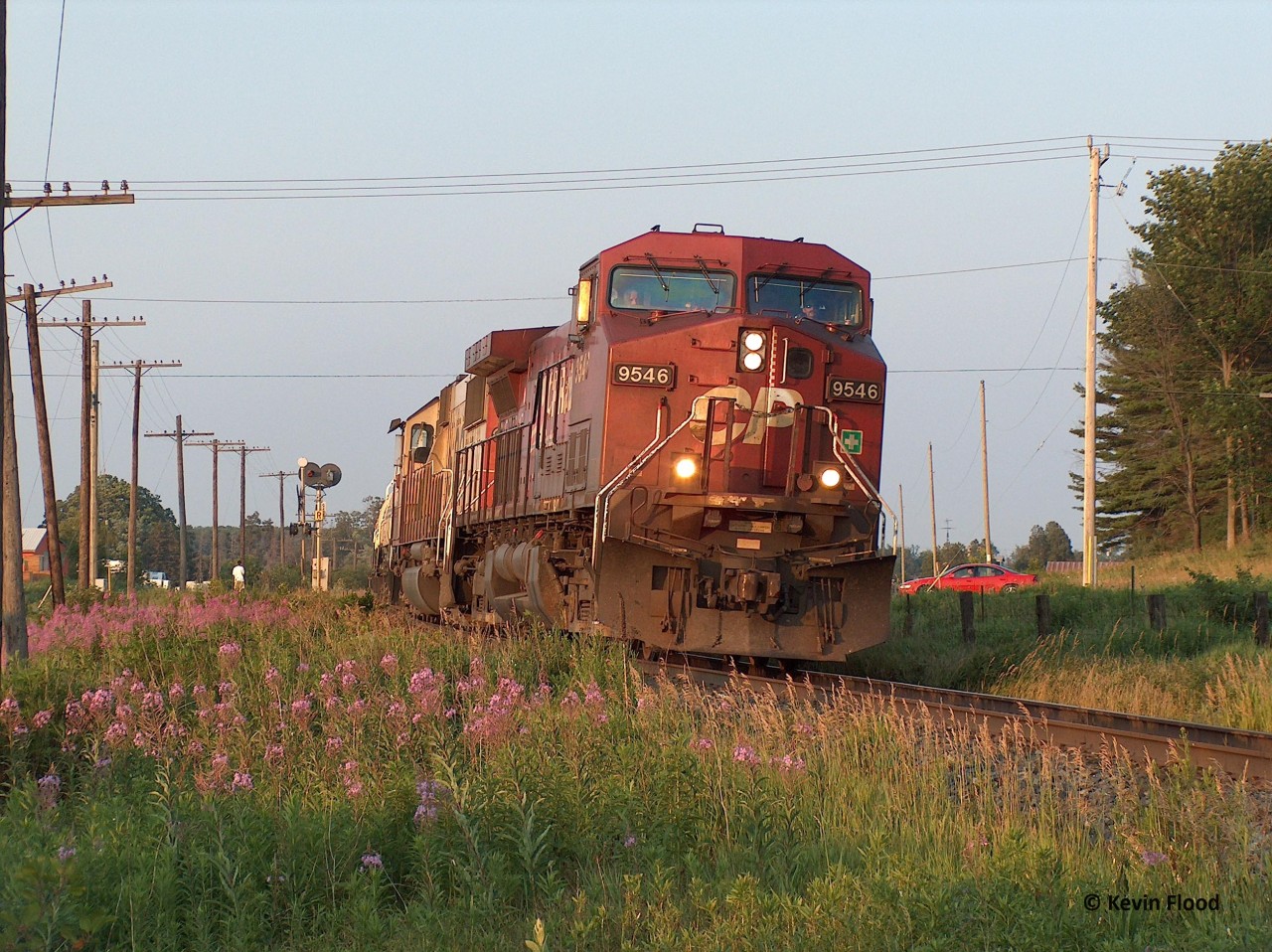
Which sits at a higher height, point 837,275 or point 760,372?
point 837,275

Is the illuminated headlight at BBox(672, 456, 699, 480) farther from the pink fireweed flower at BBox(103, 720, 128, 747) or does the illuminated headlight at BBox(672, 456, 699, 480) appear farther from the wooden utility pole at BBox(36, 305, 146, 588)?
the wooden utility pole at BBox(36, 305, 146, 588)

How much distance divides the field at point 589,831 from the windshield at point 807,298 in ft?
16.7

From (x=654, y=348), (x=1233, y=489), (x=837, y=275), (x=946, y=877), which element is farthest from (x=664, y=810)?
(x=1233, y=489)

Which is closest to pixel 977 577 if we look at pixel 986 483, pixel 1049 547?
pixel 986 483

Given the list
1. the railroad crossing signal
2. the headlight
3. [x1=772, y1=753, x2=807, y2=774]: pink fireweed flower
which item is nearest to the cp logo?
the headlight

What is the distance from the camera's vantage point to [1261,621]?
15477 millimetres

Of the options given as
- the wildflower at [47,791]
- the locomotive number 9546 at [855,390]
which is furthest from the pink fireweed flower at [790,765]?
the locomotive number 9546 at [855,390]

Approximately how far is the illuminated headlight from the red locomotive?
0.02m

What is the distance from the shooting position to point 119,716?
28.2ft

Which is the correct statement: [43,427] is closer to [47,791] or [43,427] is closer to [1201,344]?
[47,791]

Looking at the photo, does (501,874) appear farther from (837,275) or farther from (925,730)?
(837,275)

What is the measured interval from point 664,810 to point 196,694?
4.53 metres

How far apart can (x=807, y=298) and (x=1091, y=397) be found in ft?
61.8

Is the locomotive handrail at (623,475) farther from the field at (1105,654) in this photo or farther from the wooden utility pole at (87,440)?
the wooden utility pole at (87,440)
